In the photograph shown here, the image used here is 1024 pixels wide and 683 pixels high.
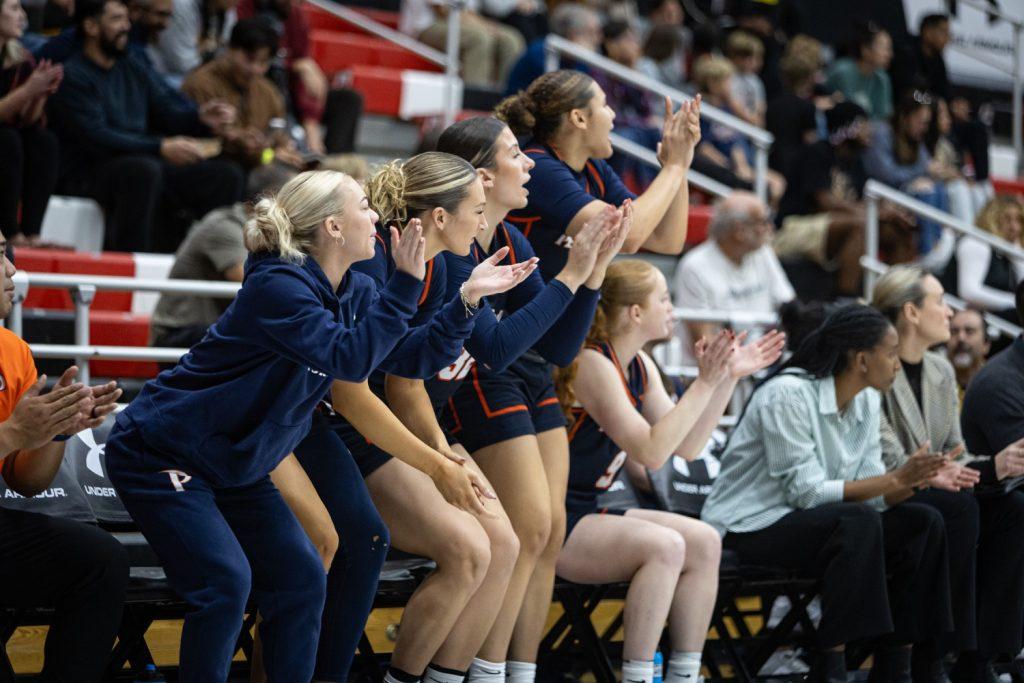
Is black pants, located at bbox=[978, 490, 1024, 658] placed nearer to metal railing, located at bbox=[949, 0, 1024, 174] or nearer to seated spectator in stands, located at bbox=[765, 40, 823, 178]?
seated spectator in stands, located at bbox=[765, 40, 823, 178]

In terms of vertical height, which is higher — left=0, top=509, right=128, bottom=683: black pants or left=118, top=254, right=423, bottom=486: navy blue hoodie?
left=118, top=254, right=423, bottom=486: navy blue hoodie

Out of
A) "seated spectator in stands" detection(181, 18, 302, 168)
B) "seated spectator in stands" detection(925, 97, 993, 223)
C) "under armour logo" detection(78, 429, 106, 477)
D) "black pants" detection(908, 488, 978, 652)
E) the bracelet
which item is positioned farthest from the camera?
"seated spectator in stands" detection(925, 97, 993, 223)

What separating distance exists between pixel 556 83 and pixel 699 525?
137 centimetres

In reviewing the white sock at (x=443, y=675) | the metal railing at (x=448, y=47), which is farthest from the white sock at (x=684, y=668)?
the metal railing at (x=448, y=47)

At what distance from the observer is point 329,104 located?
7.75 metres

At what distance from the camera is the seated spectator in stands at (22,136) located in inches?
222

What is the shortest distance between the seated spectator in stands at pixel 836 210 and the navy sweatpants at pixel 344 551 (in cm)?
497

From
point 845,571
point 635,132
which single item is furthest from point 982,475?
point 635,132

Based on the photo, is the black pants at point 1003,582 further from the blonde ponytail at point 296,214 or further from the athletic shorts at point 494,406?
the blonde ponytail at point 296,214

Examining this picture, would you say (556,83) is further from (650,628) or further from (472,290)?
(650,628)

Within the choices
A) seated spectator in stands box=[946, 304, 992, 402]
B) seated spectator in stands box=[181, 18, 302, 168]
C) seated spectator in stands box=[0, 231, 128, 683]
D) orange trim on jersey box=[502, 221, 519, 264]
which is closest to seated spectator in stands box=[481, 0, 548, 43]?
seated spectator in stands box=[181, 18, 302, 168]

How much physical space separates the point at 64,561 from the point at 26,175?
9.68ft

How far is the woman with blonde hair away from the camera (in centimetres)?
416

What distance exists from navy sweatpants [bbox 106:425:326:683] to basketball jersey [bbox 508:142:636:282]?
1.22 meters
